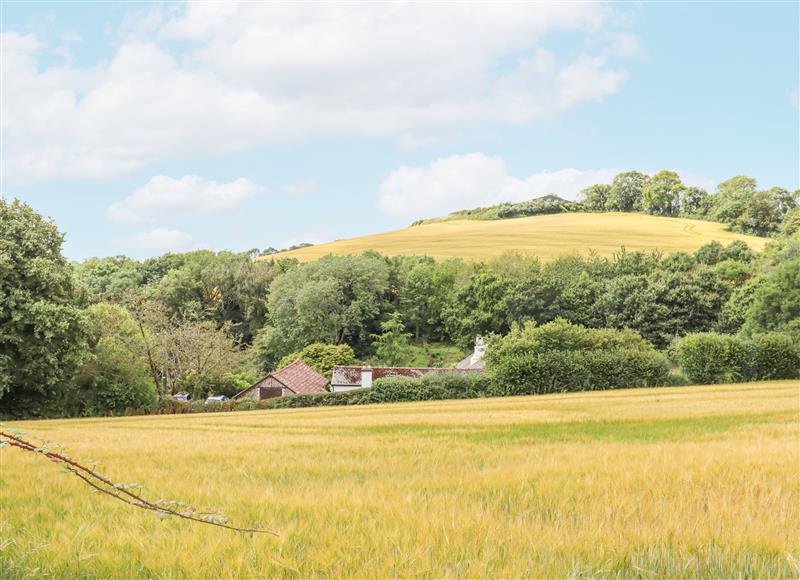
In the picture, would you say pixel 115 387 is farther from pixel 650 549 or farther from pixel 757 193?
pixel 757 193

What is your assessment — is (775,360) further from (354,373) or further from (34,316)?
(34,316)

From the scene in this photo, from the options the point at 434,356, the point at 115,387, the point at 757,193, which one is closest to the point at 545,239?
the point at 757,193

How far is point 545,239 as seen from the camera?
136m

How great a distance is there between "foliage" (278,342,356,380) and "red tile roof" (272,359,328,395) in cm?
406

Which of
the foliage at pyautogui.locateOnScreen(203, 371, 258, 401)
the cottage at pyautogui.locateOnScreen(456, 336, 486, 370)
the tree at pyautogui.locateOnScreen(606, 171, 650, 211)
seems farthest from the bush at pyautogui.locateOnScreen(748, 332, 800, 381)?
the tree at pyautogui.locateOnScreen(606, 171, 650, 211)

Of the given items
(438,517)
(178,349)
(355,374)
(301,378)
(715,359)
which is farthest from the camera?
(355,374)

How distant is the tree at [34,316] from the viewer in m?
38.8

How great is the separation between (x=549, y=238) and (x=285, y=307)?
6736 centimetres

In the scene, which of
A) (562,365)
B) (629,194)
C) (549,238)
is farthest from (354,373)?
(629,194)

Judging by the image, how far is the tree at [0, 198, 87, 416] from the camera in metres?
38.8

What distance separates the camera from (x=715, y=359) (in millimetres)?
50281

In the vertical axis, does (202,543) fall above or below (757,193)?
below

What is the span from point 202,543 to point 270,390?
6308 centimetres

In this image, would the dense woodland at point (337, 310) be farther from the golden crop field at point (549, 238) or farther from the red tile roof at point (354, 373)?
the golden crop field at point (549, 238)
